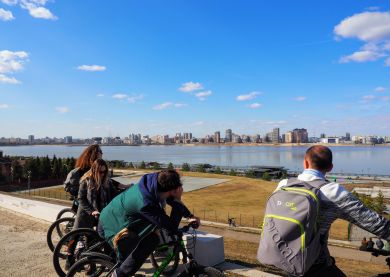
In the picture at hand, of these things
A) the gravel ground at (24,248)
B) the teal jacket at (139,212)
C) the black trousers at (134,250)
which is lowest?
the gravel ground at (24,248)

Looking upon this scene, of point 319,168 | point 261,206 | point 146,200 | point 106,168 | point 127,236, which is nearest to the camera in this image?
point 319,168

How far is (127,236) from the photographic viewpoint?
12.6 ft

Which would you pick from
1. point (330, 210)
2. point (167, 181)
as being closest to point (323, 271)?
point (330, 210)

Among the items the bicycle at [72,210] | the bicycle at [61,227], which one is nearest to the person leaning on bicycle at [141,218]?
the bicycle at [72,210]

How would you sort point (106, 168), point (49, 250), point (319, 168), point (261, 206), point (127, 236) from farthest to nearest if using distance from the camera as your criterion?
point (261, 206), point (49, 250), point (106, 168), point (127, 236), point (319, 168)

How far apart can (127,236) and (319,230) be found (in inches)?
77.6

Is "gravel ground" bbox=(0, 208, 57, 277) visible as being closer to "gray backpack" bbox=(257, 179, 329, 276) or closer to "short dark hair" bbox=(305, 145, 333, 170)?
"gray backpack" bbox=(257, 179, 329, 276)

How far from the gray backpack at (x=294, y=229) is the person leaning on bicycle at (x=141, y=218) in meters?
1.17

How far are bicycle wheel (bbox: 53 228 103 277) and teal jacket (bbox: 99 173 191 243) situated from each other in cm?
128

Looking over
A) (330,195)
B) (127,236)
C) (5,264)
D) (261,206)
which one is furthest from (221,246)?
(261,206)

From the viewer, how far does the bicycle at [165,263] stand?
3.74 meters

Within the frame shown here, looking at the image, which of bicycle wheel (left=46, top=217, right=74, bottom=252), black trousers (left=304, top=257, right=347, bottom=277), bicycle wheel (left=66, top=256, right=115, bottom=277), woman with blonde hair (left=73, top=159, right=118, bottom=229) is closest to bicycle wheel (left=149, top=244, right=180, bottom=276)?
bicycle wheel (left=66, top=256, right=115, bottom=277)

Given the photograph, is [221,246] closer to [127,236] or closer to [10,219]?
[127,236]

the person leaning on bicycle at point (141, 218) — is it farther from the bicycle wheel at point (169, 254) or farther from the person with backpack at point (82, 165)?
the person with backpack at point (82, 165)
